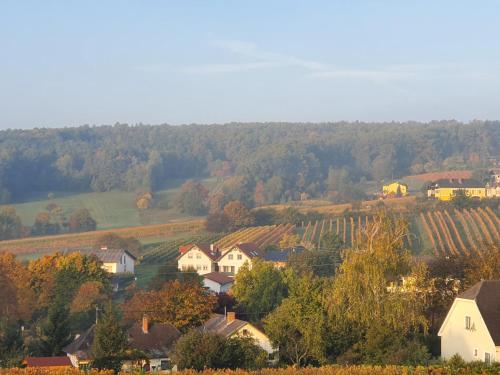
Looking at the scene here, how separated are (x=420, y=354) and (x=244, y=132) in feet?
532

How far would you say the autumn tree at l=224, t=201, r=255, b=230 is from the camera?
285 ft

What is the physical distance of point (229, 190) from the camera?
120062 millimetres

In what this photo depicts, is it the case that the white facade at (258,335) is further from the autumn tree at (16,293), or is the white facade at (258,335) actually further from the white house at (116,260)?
the white house at (116,260)

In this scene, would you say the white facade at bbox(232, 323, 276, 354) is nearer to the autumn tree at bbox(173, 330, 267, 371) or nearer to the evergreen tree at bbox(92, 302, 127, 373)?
the autumn tree at bbox(173, 330, 267, 371)

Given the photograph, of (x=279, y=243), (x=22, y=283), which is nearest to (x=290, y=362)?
(x=22, y=283)

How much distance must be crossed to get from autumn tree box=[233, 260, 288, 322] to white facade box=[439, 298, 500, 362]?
1189 cm

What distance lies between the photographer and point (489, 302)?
31.6 m

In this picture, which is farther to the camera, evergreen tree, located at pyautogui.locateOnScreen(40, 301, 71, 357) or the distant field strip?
the distant field strip

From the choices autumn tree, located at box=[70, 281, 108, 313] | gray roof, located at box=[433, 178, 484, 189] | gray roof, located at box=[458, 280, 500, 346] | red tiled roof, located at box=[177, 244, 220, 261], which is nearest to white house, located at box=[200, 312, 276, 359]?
gray roof, located at box=[458, 280, 500, 346]

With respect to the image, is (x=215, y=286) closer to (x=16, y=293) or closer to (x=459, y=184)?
(x=16, y=293)

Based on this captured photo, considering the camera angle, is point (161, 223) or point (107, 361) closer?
point (107, 361)

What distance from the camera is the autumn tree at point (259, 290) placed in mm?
43750

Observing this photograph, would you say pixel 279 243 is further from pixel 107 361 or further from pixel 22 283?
pixel 107 361

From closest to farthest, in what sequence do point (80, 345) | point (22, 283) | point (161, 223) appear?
point (80, 345) < point (22, 283) < point (161, 223)
